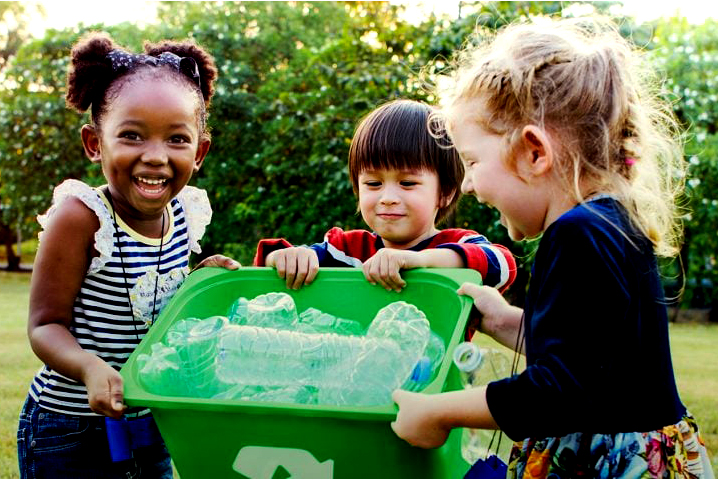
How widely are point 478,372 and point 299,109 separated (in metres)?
6.76

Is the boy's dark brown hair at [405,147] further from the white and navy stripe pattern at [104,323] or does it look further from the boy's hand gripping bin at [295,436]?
the white and navy stripe pattern at [104,323]

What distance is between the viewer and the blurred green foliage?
286 inches

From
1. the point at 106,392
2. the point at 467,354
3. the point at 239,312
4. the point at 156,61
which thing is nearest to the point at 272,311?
the point at 239,312

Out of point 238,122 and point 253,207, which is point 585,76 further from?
point 238,122

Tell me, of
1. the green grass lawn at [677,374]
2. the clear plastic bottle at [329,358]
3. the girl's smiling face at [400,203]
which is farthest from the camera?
the green grass lawn at [677,374]

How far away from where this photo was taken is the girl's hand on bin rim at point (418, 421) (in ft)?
4.79

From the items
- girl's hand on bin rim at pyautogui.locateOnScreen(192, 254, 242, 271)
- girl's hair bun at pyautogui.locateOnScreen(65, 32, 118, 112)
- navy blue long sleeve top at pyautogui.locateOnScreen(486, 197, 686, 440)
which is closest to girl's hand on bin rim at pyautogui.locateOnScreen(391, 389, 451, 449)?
navy blue long sleeve top at pyautogui.locateOnScreen(486, 197, 686, 440)

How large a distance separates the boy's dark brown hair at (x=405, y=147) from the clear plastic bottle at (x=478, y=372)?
0.64 metres

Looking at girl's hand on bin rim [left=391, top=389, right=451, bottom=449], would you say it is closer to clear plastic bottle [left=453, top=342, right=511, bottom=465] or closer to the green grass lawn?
clear plastic bottle [left=453, top=342, right=511, bottom=465]

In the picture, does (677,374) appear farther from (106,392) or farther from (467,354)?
(106,392)

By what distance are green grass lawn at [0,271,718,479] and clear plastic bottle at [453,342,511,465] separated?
5.54ft

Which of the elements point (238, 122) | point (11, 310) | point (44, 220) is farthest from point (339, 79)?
point (44, 220)

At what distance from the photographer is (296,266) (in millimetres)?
2035

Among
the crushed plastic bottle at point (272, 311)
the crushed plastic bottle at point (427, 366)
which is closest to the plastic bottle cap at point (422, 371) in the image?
the crushed plastic bottle at point (427, 366)
